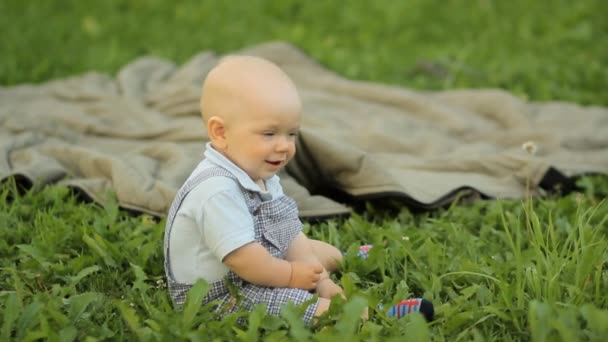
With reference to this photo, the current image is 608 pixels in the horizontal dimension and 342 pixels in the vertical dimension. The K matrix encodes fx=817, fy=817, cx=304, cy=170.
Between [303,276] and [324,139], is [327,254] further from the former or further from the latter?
[324,139]

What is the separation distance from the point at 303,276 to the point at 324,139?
1.17m

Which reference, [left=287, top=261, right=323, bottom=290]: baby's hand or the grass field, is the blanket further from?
[left=287, top=261, right=323, bottom=290]: baby's hand

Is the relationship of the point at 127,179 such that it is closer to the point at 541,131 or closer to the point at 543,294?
the point at 543,294

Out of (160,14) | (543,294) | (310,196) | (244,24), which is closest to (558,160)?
(310,196)

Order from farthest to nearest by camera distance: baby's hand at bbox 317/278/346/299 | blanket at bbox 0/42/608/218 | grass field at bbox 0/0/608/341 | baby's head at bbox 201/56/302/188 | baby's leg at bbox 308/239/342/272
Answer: blanket at bbox 0/42/608/218
baby's leg at bbox 308/239/342/272
baby's hand at bbox 317/278/346/299
baby's head at bbox 201/56/302/188
grass field at bbox 0/0/608/341

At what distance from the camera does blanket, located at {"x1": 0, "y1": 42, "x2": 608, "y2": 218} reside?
3.33m

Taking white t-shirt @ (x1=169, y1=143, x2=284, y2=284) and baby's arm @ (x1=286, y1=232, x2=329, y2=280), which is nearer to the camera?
white t-shirt @ (x1=169, y1=143, x2=284, y2=284)

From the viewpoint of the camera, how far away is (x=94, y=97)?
4.68 metres

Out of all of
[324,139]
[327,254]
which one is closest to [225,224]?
[327,254]

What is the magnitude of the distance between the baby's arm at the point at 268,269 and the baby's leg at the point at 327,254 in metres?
0.26

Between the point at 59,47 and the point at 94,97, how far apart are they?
169 cm

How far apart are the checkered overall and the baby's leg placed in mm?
212

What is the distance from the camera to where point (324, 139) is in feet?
11.3

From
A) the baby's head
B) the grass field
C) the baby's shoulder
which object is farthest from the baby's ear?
the grass field
